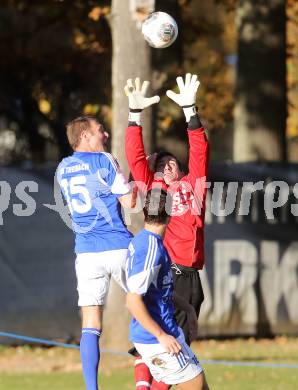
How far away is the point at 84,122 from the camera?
937 centimetres

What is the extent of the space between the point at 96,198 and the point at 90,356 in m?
1.30

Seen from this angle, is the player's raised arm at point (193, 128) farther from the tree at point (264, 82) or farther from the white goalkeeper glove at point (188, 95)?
the tree at point (264, 82)

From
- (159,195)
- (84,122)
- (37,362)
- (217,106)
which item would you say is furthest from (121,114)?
(217,106)

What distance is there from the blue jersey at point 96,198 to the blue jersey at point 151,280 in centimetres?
184

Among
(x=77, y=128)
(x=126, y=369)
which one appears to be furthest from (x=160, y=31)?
(x=126, y=369)

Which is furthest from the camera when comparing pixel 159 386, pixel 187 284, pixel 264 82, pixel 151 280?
pixel 264 82

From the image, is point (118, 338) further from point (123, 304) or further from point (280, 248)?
point (280, 248)

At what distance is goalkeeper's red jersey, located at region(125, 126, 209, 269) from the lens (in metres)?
9.34

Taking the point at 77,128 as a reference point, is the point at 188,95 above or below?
above

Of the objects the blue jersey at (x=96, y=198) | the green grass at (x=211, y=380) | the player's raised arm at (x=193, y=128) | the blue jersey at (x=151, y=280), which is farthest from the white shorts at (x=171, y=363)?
the green grass at (x=211, y=380)

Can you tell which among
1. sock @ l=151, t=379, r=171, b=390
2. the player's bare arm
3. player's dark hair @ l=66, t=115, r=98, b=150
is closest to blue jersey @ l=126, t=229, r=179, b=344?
the player's bare arm

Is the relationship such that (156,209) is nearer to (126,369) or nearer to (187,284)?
(187,284)

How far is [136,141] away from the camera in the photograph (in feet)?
30.9

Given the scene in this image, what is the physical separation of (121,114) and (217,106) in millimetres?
18246
